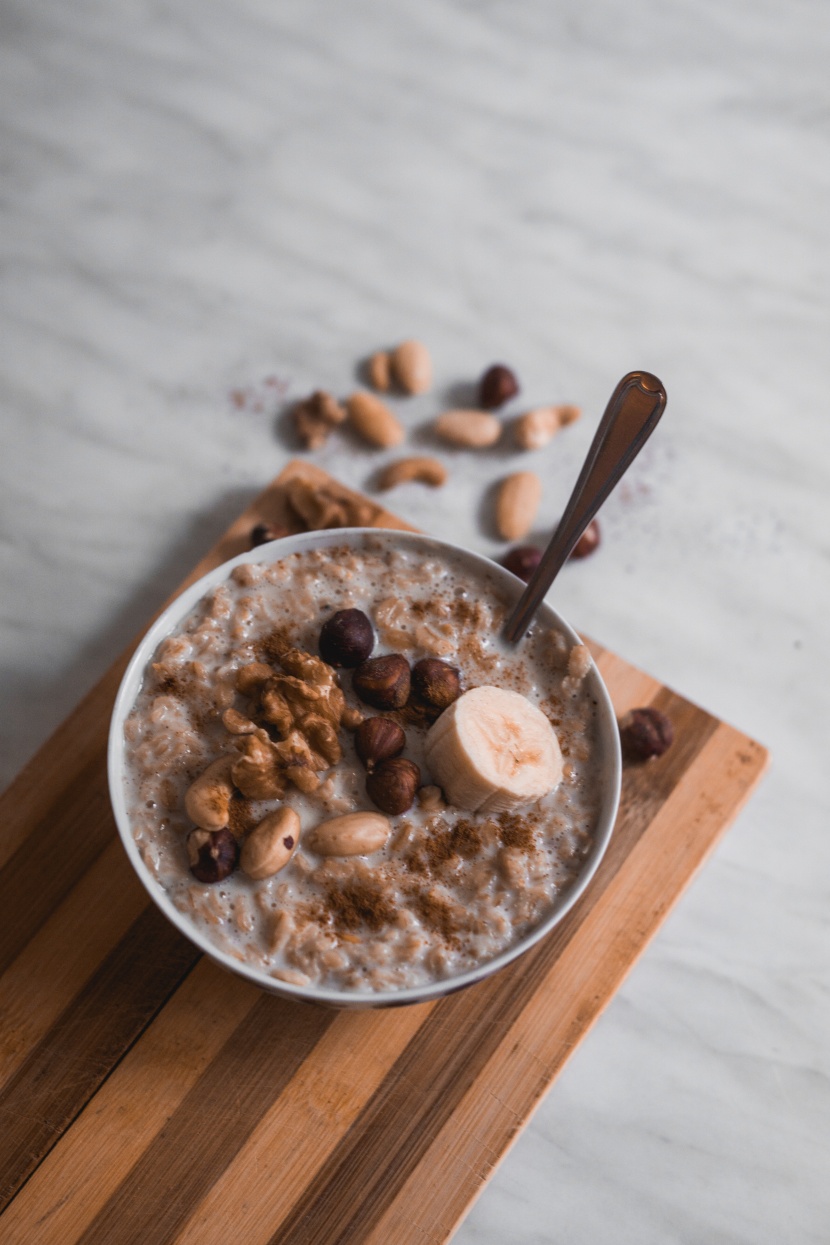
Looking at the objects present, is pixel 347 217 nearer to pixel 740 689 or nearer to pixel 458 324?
A: pixel 458 324

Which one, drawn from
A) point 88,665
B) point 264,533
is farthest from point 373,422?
point 88,665

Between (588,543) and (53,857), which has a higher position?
(588,543)

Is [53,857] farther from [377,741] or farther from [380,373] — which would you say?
[380,373]

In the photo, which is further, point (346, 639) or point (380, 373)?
point (380, 373)

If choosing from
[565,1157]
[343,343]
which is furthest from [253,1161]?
[343,343]

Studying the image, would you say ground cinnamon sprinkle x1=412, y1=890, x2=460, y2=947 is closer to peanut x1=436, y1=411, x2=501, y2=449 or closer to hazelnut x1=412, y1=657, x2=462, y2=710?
hazelnut x1=412, y1=657, x2=462, y2=710

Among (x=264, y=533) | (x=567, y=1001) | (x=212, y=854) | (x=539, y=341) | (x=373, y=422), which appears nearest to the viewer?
(x=212, y=854)

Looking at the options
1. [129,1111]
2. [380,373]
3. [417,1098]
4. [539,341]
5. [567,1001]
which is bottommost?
[129,1111]

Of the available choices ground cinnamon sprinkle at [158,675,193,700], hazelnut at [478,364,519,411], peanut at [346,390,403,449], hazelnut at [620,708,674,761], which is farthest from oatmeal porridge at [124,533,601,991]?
hazelnut at [478,364,519,411]
